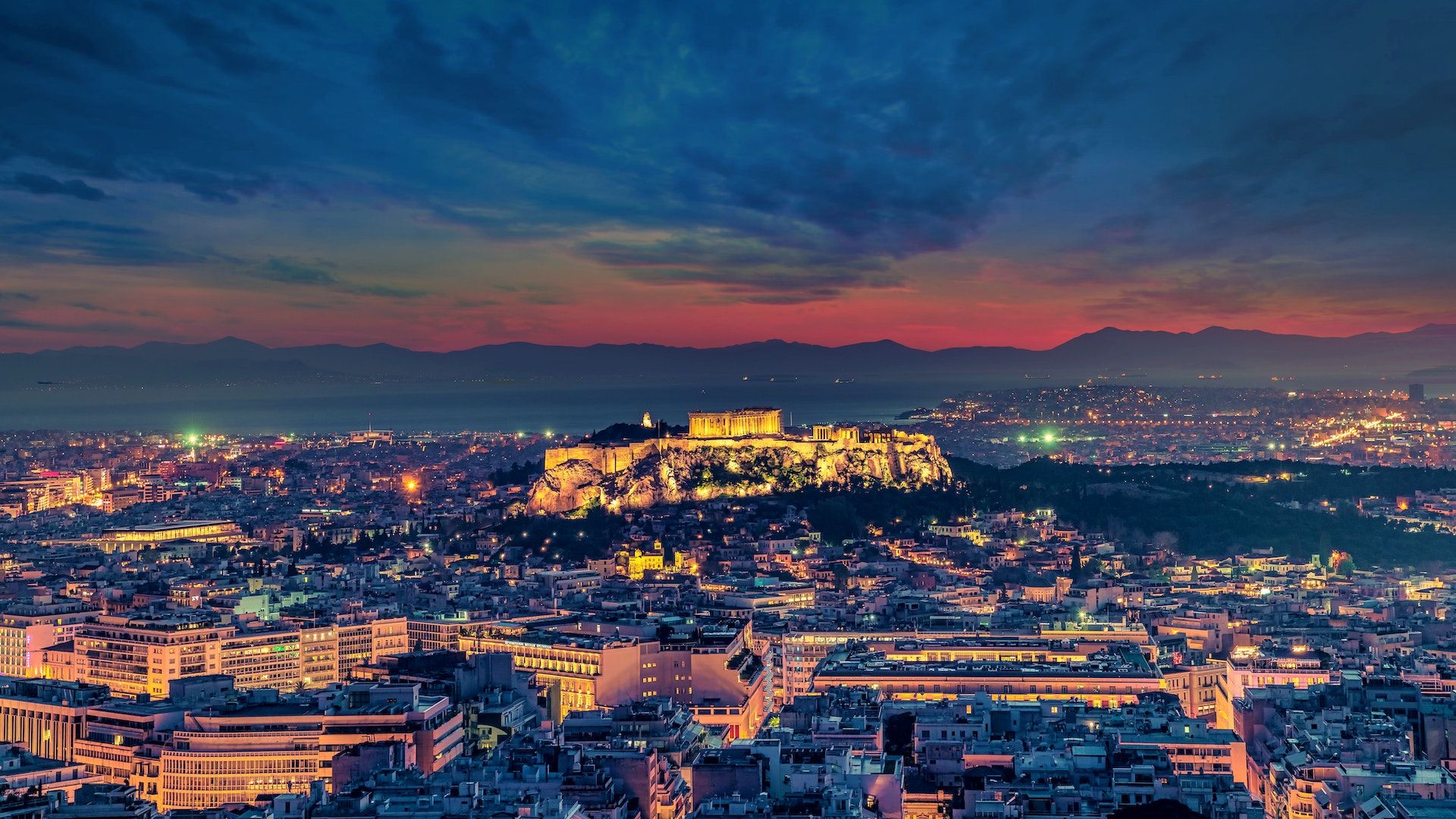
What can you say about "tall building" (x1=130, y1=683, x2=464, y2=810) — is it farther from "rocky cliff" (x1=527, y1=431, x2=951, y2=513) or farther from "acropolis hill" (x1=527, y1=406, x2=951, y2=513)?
"acropolis hill" (x1=527, y1=406, x2=951, y2=513)

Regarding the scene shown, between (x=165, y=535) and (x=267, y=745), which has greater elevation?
(x=267, y=745)

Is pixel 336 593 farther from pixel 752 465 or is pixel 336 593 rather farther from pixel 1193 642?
pixel 752 465

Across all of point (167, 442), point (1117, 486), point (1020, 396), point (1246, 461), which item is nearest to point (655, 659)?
point (1117, 486)

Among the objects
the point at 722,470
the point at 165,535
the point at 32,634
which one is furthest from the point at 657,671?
the point at 722,470

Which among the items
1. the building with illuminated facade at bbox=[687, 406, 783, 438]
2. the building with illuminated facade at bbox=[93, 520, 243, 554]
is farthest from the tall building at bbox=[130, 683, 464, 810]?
the building with illuminated facade at bbox=[687, 406, 783, 438]

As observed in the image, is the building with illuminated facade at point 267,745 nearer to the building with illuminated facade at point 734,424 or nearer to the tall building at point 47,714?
the tall building at point 47,714

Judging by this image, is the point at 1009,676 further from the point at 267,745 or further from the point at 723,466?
the point at 723,466

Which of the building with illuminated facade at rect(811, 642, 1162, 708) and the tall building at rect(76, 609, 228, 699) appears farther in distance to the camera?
the tall building at rect(76, 609, 228, 699)
